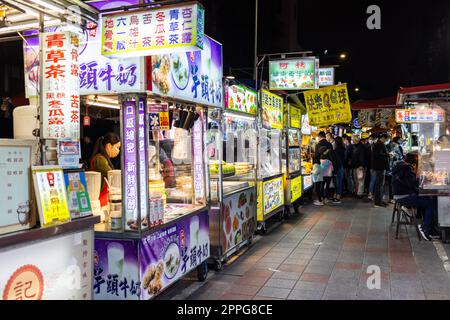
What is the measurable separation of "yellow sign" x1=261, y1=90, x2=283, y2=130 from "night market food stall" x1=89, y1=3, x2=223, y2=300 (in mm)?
2986

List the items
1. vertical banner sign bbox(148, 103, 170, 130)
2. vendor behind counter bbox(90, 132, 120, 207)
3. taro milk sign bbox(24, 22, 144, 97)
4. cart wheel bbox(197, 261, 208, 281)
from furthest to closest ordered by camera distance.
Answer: cart wheel bbox(197, 261, 208, 281)
vendor behind counter bbox(90, 132, 120, 207)
vertical banner sign bbox(148, 103, 170, 130)
taro milk sign bbox(24, 22, 144, 97)

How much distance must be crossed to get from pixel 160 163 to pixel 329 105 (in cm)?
738

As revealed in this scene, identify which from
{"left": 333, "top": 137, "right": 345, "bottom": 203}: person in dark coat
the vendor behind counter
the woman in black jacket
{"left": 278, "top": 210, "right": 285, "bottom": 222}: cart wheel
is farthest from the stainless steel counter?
{"left": 333, "top": 137, "right": 345, "bottom": 203}: person in dark coat

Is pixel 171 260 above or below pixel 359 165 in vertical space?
below

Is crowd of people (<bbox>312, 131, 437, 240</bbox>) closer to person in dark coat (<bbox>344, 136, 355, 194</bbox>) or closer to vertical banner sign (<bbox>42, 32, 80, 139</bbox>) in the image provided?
person in dark coat (<bbox>344, 136, 355, 194</bbox>)

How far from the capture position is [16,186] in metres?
3.25

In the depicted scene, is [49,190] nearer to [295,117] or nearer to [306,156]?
[295,117]

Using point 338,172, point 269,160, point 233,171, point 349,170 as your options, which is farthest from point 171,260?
point 349,170

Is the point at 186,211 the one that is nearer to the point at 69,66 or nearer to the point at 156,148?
the point at 156,148

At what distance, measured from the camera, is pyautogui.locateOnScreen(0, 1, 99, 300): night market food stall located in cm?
313

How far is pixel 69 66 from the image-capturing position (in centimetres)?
371

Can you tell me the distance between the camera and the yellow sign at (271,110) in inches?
370

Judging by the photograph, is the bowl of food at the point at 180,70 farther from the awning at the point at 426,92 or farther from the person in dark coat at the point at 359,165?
the person in dark coat at the point at 359,165

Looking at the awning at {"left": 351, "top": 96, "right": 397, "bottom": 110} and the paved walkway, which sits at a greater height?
the awning at {"left": 351, "top": 96, "right": 397, "bottom": 110}
